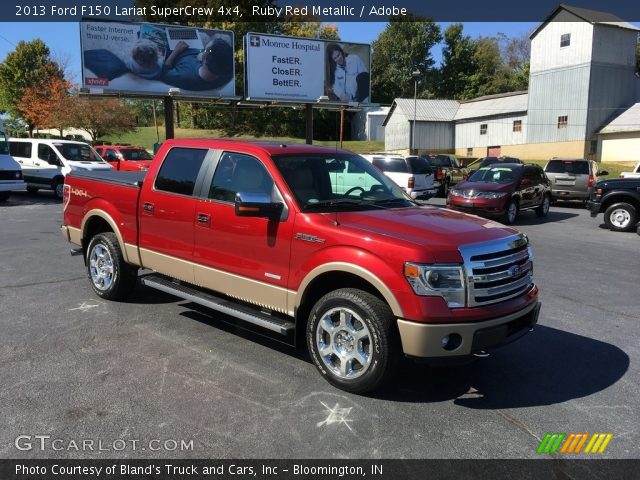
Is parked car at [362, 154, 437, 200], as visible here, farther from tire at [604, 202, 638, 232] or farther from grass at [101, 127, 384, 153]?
grass at [101, 127, 384, 153]

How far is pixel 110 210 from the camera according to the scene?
6.24m

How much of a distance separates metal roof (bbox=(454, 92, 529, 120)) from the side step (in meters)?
44.3

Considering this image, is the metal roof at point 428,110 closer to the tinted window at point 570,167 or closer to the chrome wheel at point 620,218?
the tinted window at point 570,167

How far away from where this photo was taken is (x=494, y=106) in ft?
161

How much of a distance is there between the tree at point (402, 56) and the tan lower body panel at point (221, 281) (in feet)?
251

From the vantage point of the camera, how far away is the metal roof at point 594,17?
38.6 meters

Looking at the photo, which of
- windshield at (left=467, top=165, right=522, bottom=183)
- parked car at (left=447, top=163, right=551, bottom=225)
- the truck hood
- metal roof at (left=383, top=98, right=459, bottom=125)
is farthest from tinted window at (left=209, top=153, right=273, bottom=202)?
metal roof at (left=383, top=98, right=459, bottom=125)

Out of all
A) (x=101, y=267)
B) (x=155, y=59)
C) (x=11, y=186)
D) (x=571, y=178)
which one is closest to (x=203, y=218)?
(x=101, y=267)

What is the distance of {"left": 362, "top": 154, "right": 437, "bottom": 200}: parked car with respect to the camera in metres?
17.1

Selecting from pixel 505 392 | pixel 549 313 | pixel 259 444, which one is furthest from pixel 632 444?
pixel 549 313
